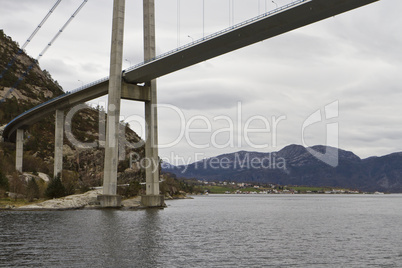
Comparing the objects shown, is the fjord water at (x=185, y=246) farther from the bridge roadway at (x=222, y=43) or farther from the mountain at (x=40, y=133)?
the mountain at (x=40, y=133)

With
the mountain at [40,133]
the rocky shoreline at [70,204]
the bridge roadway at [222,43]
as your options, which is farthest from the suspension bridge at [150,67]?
the mountain at [40,133]

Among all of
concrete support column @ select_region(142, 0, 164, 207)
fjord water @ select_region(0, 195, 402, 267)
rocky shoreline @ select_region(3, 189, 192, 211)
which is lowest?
fjord water @ select_region(0, 195, 402, 267)

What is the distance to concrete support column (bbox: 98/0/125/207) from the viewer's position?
68812 millimetres

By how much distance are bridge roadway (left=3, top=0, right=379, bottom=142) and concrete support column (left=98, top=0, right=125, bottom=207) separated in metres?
2.12

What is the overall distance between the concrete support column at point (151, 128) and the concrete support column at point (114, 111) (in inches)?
166

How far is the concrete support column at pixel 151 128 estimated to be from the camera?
7119 cm

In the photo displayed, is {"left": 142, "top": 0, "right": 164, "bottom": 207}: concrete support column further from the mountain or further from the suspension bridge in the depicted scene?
the mountain

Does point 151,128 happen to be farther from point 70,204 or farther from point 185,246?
point 185,246

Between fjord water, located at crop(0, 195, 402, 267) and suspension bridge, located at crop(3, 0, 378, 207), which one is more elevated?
suspension bridge, located at crop(3, 0, 378, 207)

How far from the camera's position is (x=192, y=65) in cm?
6738

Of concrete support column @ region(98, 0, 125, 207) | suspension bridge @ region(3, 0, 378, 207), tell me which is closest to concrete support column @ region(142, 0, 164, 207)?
suspension bridge @ region(3, 0, 378, 207)

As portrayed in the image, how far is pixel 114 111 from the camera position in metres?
68.7

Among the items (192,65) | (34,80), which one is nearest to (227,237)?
(192,65)

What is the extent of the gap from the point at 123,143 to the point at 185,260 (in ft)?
318
